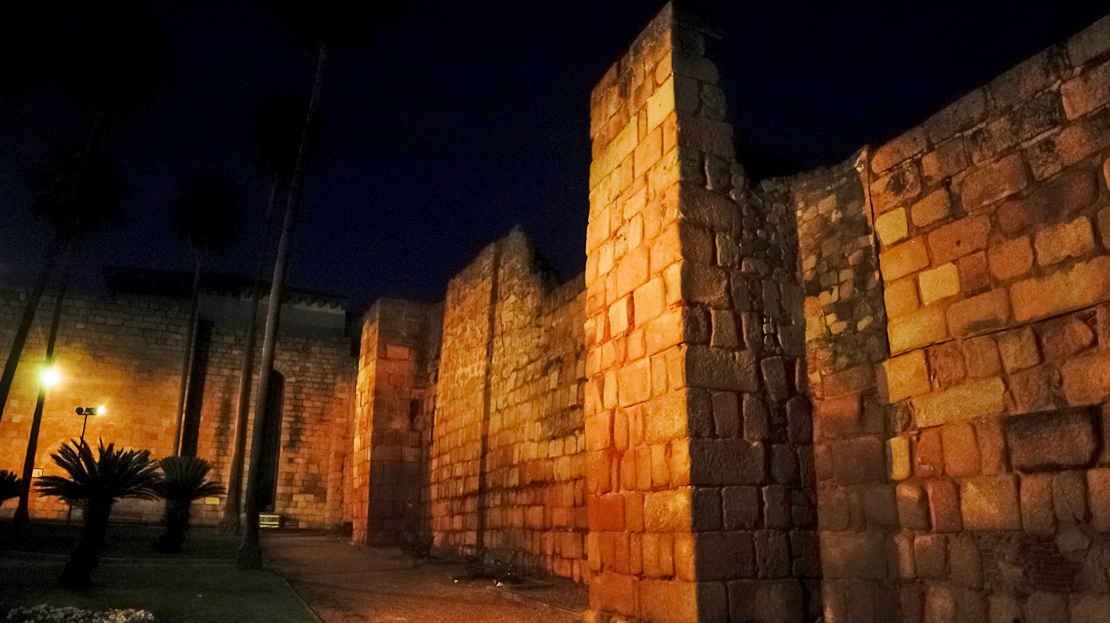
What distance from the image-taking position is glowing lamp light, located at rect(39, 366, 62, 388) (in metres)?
18.4

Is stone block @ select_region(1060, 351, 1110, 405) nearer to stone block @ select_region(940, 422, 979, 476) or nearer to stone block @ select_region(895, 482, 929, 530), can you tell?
stone block @ select_region(940, 422, 979, 476)

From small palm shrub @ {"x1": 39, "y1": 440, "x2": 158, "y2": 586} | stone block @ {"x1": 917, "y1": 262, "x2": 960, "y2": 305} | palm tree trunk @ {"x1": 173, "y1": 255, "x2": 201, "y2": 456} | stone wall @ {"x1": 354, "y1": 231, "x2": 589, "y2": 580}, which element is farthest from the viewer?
palm tree trunk @ {"x1": 173, "y1": 255, "x2": 201, "y2": 456}

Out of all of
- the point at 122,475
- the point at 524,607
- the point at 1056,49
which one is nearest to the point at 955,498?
the point at 1056,49

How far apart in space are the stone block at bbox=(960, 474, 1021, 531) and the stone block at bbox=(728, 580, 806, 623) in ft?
3.51

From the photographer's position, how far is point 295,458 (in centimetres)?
2255

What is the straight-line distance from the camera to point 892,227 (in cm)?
429

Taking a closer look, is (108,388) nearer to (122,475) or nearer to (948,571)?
(122,475)

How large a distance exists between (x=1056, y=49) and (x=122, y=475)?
7.86 meters

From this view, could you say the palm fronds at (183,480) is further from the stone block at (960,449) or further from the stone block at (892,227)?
the stone block at (960,449)

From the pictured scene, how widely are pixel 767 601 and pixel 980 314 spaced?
195 centimetres

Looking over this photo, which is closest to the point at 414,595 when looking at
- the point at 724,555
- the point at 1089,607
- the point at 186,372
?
the point at 724,555

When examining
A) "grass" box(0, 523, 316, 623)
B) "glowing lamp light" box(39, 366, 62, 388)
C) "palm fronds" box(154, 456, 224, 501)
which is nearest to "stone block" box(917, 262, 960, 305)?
"grass" box(0, 523, 316, 623)

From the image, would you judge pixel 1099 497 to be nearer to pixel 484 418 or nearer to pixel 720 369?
pixel 720 369

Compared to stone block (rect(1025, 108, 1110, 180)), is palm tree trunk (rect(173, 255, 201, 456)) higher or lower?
higher
